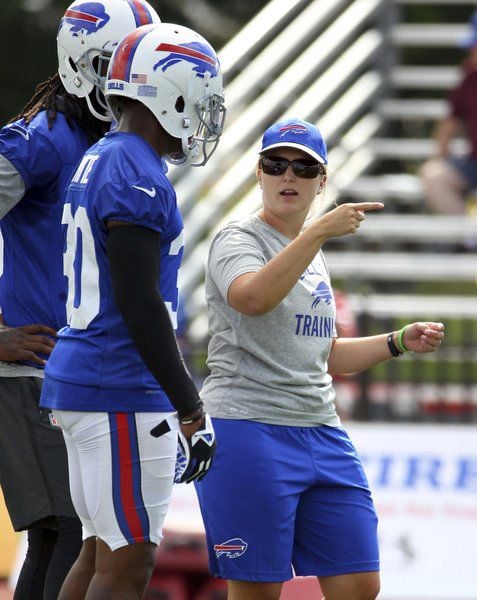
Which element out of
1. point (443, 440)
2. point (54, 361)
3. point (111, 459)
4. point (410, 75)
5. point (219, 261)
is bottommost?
point (443, 440)

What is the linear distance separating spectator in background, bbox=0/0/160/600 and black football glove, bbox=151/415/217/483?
25.1 inches

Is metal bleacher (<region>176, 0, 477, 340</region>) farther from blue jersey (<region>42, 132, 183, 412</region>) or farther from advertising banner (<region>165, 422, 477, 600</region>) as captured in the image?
blue jersey (<region>42, 132, 183, 412</region>)

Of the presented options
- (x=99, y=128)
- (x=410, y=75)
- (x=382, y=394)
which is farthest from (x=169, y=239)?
(x=410, y=75)

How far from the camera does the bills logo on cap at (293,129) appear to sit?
163 inches

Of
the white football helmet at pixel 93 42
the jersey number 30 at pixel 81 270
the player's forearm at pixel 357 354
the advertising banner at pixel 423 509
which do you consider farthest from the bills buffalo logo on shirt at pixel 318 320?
the advertising banner at pixel 423 509

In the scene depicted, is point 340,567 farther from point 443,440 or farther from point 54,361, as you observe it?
point 443,440

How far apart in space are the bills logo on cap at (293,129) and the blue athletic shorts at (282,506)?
91 centimetres

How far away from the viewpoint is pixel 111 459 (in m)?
3.58

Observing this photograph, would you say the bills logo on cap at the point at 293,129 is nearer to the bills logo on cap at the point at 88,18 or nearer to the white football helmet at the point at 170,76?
the white football helmet at the point at 170,76

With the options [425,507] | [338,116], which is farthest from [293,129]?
[338,116]

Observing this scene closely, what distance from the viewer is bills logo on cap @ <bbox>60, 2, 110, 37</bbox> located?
4.05m

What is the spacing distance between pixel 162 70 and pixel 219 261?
2.16 ft

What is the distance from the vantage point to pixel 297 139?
4129 mm

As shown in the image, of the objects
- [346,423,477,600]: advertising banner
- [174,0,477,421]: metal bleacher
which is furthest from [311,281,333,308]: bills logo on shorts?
[174,0,477,421]: metal bleacher
